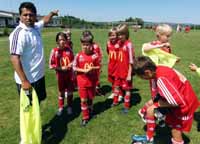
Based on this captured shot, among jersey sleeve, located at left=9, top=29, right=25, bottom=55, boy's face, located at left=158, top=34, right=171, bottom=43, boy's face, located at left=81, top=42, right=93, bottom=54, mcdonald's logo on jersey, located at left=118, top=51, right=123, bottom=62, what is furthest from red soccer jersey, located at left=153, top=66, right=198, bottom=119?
mcdonald's logo on jersey, located at left=118, top=51, right=123, bottom=62

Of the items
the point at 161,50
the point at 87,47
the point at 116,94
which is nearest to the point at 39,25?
the point at 87,47

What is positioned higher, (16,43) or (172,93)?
(16,43)

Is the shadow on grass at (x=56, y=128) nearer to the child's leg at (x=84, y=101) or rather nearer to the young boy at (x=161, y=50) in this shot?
the child's leg at (x=84, y=101)

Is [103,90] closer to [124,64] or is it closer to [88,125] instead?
[124,64]

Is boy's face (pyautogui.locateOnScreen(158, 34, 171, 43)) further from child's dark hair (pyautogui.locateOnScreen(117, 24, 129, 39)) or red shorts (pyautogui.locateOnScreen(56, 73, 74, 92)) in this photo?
red shorts (pyautogui.locateOnScreen(56, 73, 74, 92))

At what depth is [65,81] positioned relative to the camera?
682 cm

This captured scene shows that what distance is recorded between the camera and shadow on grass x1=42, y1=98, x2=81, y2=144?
5730mm

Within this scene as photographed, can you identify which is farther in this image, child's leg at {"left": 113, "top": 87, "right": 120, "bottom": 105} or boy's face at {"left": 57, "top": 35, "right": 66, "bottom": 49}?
child's leg at {"left": 113, "top": 87, "right": 120, "bottom": 105}

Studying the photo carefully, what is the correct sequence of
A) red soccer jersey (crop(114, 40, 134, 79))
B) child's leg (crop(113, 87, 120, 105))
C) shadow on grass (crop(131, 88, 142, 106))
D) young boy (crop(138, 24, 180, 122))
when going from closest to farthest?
young boy (crop(138, 24, 180, 122)) < red soccer jersey (crop(114, 40, 134, 79)) < child's leg (crop(113, 87, 120, 105)) < shadow on grass (crop(131, 88, 142, 106))

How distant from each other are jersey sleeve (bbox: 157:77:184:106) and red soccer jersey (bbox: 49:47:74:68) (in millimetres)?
2870

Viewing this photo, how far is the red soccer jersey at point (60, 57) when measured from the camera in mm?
6633

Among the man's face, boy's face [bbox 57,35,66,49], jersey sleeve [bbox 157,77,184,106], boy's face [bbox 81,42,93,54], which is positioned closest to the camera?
jersey sleeve [bbox 157,77,184,106]

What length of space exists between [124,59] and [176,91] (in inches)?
106

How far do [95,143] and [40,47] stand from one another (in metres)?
1.97
